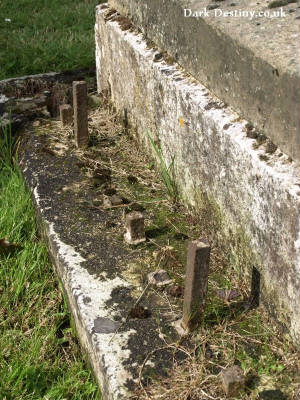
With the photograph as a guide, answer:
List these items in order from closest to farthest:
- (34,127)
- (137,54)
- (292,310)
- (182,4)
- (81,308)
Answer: (292,310) < (81,308) < (182,4) < (137,54) < (34,127)

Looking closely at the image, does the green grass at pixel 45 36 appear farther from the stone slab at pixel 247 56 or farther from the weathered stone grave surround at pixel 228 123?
the stone slab at pixel 247 56

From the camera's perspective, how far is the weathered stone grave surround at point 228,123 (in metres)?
2.39

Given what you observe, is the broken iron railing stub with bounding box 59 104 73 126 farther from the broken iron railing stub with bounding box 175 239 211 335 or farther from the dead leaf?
the broken iron railing stub with bounding box 175 239 211 335

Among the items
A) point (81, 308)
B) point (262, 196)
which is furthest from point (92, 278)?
point (262, 196)

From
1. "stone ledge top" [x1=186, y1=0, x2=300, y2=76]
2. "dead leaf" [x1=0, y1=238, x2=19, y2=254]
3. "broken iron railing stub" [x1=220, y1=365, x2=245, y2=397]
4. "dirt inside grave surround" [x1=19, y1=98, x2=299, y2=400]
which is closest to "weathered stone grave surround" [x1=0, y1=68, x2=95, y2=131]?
"dirt inside grave surround" [x1=19, y1=98, x2=299, y2=400]

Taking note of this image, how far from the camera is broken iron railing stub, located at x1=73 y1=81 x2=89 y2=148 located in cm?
378

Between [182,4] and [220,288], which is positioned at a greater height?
[182,4]

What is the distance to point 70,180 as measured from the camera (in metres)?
3.67

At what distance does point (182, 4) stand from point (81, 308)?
1.64m

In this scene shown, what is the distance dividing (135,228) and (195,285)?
0.69 meters

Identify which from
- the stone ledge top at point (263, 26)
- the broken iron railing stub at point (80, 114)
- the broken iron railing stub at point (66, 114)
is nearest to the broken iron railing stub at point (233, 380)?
the stone ledge top at point (263, 26)

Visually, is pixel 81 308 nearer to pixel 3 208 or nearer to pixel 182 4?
pixel 3 208

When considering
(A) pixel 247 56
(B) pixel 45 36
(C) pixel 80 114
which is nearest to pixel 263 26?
(A) pixel 247 56

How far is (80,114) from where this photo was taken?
3887 millimetres
